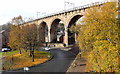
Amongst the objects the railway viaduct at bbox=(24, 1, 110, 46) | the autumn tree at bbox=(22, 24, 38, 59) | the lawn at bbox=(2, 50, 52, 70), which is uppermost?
the railway viaduct at bbox=(24, 1, 110, 46)

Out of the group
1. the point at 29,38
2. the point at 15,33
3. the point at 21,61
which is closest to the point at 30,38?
the point at 29,38

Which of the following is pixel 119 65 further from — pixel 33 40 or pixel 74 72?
pixel 33 40

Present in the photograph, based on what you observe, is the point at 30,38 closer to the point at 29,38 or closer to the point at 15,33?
the point at 29,38

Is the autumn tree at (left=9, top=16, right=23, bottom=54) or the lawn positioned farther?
the autumn tree at (left=9, top=16, right=23, bottom=54)

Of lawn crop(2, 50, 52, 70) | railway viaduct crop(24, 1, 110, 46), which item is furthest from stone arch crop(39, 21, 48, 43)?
lawn crop(2, 50, 52, 70)

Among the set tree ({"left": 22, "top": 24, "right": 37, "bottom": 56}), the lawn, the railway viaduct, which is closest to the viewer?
the lawn

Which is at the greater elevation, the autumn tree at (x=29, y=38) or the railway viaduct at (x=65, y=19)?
the railway viaduct at (x=65, y=19)

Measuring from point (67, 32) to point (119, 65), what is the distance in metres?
27.0

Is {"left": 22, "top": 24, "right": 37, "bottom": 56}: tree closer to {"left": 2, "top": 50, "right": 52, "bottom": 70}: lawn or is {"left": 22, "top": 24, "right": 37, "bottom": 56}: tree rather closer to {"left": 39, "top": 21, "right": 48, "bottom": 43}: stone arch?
{"left": 39, "top": 21, "right": 48, "bottom": 43}: stone arch

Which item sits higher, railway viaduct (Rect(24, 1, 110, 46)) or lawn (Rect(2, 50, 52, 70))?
railway viaduct (Rect(24, 1, 110, 46))

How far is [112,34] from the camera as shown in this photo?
567 centimetres

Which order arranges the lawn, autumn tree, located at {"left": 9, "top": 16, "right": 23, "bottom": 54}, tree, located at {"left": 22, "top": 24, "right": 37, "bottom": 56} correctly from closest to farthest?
the lawn → tree, located at {"left": 22, "top": 24, "right": 37, "bottom": 56} → autumn tree, located at {"left": 9, "top": 16, "right": 23, "bottom": 54}

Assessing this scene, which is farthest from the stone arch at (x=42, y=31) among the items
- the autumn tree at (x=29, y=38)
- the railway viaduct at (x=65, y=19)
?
the autumn tree at (x=29, y=38)

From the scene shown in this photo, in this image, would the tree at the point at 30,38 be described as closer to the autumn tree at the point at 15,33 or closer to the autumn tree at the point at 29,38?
the autumn tree at the point at 29,38
